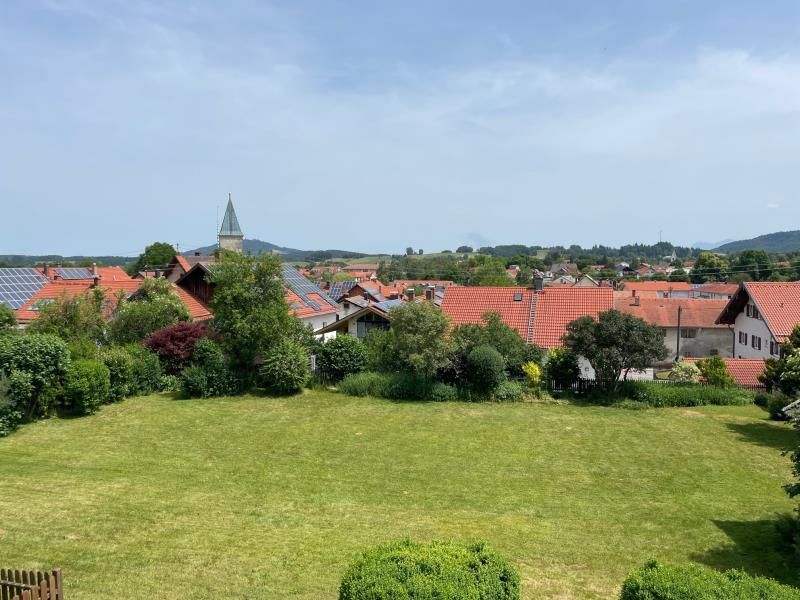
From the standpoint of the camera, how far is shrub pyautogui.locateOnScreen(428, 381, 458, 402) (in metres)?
24.1

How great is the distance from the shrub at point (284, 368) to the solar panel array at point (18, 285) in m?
→ 19.7

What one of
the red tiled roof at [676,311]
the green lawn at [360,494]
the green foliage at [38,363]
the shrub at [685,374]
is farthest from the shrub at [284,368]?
the red tiled roof at [676,311]

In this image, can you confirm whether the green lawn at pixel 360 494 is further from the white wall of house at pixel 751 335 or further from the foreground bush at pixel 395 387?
the white wall of house at pixel 751 335

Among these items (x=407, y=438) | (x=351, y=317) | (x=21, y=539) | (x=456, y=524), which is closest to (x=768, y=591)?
(x=456, y=524)

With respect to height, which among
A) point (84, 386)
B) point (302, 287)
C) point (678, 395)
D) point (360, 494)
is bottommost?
point (360, 494)

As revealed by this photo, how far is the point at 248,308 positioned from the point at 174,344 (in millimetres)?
3852

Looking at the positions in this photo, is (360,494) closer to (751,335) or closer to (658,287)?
(751,335)

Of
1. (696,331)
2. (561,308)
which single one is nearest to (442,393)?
(561,308)

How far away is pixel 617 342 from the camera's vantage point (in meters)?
22.4

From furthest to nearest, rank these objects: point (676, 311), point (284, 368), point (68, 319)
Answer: point (676, 311) < point (68, 319) < point (284, 368)

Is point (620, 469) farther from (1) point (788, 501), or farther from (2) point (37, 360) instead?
(2) point (37, 360)

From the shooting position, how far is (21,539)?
33.5ft

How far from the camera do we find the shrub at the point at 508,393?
24125 mm

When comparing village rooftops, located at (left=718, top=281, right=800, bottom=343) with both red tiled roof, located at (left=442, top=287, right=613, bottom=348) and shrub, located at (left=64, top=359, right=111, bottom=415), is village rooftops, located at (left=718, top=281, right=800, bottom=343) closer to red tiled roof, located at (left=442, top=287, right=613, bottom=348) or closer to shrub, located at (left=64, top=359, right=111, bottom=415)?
red tiled roof, located at (left=442, top=287, right=613, bottom=348)
